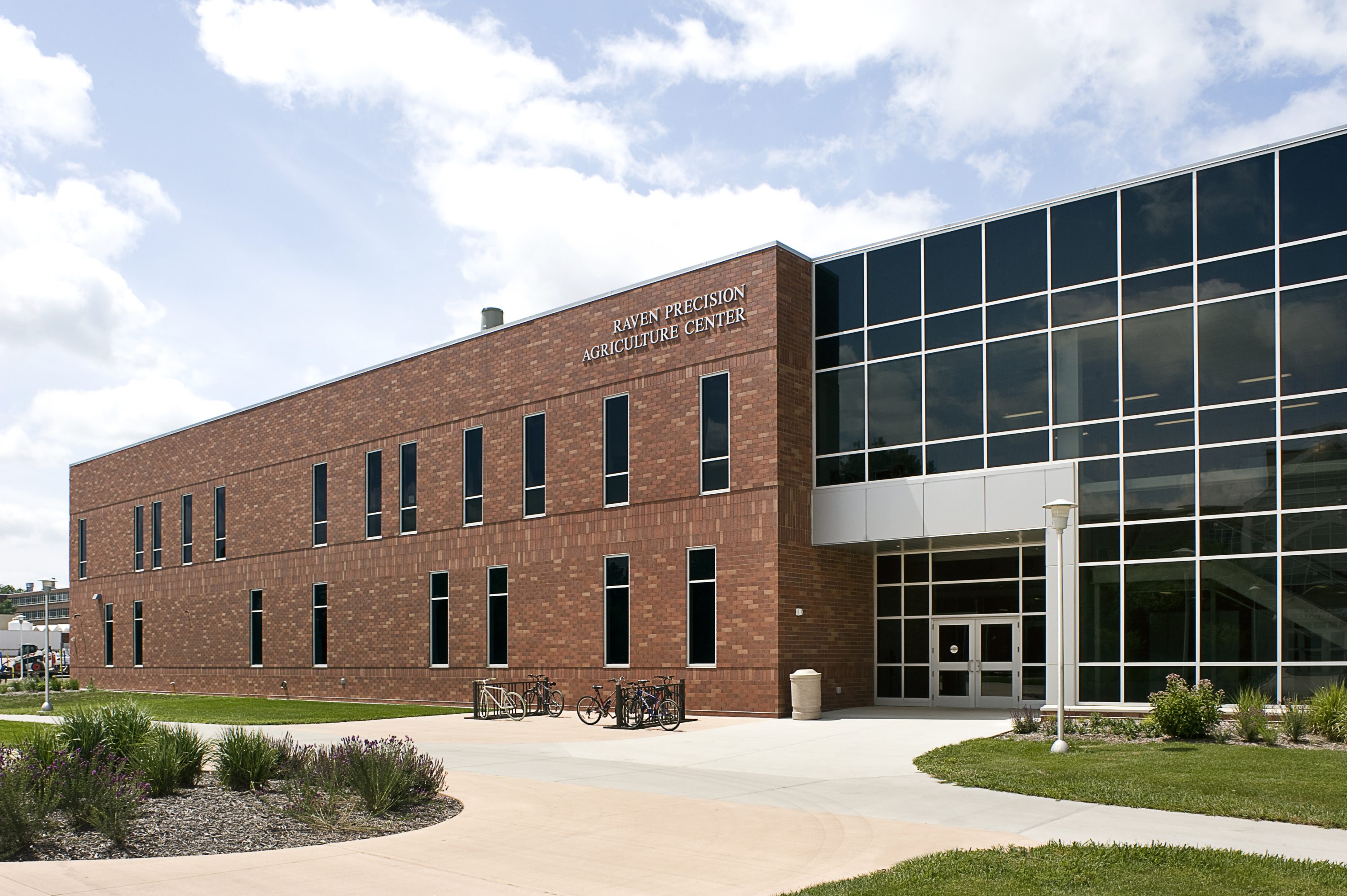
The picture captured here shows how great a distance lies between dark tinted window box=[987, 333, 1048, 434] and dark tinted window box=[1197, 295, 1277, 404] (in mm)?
2914

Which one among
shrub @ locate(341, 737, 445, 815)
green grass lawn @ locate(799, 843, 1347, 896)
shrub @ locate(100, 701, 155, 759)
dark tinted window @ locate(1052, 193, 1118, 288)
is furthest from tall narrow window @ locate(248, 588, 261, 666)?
green grass lawn @ locate(799, 843, 1347, 896)

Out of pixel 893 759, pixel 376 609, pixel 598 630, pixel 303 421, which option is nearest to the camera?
pixel 893 759

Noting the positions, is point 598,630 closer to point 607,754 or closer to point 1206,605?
point 607,754

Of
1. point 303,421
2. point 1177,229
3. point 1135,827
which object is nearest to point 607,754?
point 1135,827

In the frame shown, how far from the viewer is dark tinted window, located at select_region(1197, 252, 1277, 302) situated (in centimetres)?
2033

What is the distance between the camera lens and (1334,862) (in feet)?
29.3

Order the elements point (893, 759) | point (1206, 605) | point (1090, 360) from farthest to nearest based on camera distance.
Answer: point (1090, 360) → point (1206, 605) → point (893, 759)

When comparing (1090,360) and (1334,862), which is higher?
(1090,360)

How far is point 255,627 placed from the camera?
131 feet

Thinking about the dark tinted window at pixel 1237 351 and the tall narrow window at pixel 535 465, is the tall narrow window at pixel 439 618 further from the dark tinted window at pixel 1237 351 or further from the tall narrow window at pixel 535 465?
the dark tinted window at pixel 1237 351

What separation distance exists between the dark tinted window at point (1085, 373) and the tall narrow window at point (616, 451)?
33.3ft

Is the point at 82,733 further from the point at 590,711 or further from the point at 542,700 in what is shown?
the point at 542,700

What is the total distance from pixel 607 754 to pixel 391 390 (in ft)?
63.8

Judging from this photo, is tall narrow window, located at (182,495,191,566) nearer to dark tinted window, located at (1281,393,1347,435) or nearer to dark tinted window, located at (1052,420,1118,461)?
dark tinted window, located at (1052,420,1118,461)
